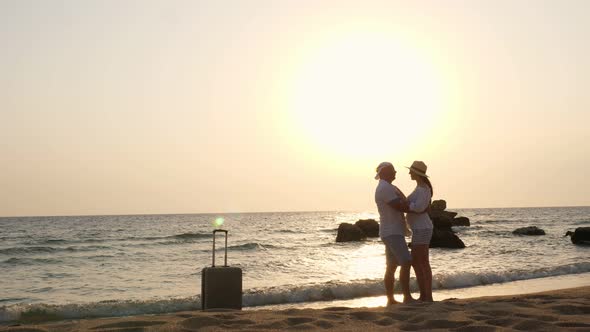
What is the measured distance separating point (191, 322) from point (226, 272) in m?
1.68

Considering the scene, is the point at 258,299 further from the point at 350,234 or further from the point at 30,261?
the point at 350,234

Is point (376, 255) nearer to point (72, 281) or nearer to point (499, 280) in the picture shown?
point (499, 280)

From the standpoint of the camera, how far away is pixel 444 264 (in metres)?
19.3

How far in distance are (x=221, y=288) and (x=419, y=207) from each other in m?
2.73

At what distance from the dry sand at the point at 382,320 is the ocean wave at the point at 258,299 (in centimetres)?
519

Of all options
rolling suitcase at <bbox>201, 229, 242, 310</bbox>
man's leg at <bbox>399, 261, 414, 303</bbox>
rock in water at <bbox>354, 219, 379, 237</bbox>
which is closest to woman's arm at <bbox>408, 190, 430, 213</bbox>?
man's leg at <bbox>399, 261, 414, 303</bbox>

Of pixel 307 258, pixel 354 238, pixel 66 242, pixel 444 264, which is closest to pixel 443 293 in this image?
pixel 444 264

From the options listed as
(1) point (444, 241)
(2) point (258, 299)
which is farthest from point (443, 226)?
(2) point (258, 299)

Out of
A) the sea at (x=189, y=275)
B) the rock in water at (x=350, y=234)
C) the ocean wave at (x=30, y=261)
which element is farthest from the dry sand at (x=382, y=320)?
the rock in water at (x=350, y=234)

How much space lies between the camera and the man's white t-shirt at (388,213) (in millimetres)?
8031

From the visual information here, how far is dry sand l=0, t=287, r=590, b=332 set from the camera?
6.01 meters

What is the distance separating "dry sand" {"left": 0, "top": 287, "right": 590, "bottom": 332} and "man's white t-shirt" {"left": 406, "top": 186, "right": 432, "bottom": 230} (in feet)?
3.69

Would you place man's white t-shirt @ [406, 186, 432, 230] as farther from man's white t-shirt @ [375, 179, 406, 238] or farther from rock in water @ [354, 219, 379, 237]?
rock in water @ [354, 219, 379, 237]

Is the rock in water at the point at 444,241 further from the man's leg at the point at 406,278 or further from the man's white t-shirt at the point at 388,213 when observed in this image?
the man's white t-shirt at the point at 388,213
